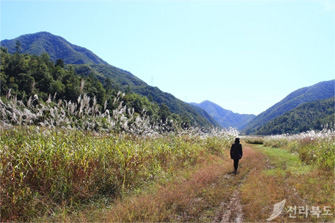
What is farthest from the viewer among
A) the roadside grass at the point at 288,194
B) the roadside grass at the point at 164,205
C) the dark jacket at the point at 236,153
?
the dark jacket at the point at 236,153

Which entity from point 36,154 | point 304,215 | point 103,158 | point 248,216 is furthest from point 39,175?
point 304,215

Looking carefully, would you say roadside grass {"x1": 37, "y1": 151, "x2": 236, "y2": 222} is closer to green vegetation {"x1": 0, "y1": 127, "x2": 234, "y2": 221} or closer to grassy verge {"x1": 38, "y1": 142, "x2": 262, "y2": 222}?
grassy verge {"x1": 38, "y1": 142, "x2": 262, "y2": 222}

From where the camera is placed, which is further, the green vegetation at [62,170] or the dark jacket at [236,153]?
the dark jacket at [236,153]

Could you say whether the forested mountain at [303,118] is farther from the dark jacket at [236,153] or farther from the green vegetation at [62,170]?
the green vegetation at [62,170]

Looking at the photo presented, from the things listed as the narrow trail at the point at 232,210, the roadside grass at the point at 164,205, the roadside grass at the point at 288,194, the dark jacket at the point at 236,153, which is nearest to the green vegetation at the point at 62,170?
the roadside grass at the point at 164,205

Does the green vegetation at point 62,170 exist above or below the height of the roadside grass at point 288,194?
above

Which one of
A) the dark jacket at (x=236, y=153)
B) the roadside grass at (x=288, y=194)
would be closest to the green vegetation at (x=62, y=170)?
the roadside grass at (x=288, y=194)

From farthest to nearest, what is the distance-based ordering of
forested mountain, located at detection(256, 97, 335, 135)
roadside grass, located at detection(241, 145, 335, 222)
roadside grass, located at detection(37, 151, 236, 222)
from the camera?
1. forested mountain, located at detection(256, 97, 335, 135)
2. roadside grass, located at detection(241, 145, 335, 222)
3. roadside grass, located at detection(37, 151, 236, 222)

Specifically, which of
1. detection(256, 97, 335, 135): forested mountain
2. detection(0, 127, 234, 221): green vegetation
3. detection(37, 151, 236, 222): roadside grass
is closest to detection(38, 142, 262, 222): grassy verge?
detection(37, 151, 236, 222): roadside grass

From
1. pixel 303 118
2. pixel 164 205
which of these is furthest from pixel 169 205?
pixel 303 118

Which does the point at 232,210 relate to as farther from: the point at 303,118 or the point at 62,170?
the point at 303,118

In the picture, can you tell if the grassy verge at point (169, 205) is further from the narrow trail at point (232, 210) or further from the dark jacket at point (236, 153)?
the dark jacket at point (236, 153)

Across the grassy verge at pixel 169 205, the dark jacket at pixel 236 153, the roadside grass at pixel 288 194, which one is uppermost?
the dark jacket at pixel 236 153

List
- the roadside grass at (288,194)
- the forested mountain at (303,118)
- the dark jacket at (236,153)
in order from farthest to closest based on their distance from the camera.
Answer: the forested mountain at (303,118) < the dark jacket at (236,153) < the roadside grass at (288,194)
